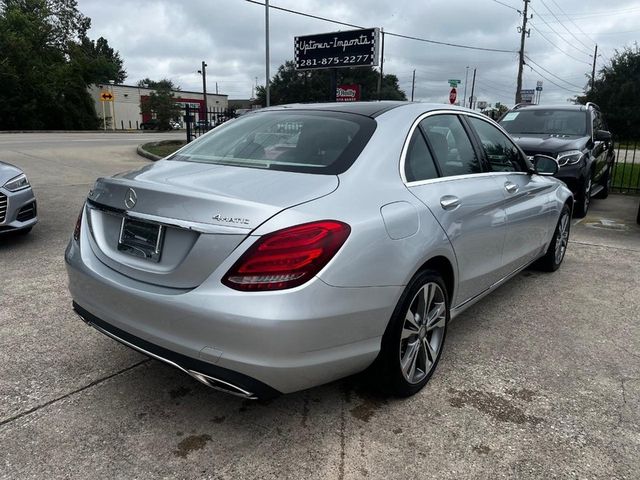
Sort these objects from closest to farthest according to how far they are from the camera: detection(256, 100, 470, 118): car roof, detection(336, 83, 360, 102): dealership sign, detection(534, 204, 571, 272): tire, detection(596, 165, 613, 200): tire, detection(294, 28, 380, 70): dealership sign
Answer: detection(256, 100, 470, 118): car roof, detection(534, 204, 571, 272): tire, detection(596, 165, 613, 200): tire, detection(294, 28, 380, 70): dealership sign, detection(336, 83, 360, 102): dealership sign

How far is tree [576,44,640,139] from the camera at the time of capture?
35.7m

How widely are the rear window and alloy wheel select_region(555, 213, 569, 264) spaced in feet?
9.91

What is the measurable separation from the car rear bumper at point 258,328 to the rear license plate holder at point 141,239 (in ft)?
0.43

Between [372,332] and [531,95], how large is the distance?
43815mm

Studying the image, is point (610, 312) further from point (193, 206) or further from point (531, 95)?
point (531, 95)

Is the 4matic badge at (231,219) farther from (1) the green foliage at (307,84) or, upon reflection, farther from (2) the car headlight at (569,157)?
(1) the green foliage at (307,84)

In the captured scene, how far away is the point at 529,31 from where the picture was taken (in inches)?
1564

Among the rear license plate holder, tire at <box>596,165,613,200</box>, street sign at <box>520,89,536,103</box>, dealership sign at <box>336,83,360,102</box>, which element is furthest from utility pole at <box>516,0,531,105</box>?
the rear license plate holder

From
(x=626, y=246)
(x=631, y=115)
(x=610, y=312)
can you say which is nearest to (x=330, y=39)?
(x=626, y=246)

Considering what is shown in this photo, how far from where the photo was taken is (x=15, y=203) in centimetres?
533

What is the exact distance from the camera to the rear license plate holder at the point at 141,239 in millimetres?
2348

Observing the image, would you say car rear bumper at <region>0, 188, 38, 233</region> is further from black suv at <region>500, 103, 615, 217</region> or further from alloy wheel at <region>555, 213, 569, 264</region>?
black suv at <region>500, 103, 615, 217</region>

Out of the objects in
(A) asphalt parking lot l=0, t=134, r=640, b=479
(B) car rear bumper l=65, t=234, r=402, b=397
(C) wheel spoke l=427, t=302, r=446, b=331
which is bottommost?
(A) asphalt parking lot l=0, t=134, r=640, b=479

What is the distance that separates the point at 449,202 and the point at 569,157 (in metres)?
5.62
